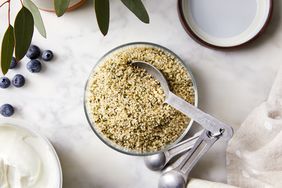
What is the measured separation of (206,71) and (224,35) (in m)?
0.09

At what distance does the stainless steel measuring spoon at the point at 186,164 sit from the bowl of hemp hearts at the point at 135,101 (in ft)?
0.15

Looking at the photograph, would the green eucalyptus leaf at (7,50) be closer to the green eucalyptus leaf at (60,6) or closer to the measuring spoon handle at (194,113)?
the green eucalyptus leaf at (60,6)

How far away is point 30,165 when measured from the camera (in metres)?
1.17

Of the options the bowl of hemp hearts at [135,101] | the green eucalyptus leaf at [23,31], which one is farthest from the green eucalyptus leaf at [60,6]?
the bowl of hemp hearts at [135,101]

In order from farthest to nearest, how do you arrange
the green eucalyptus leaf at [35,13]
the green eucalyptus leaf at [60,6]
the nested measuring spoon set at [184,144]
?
the nested measuring spoon set at [184,144]
the green eucalyptus leaf at [35,13]
the green eucalyptus leaf at [60,6]

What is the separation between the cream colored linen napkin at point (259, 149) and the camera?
1242 millimetres

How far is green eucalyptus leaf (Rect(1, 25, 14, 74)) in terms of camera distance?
1.04m

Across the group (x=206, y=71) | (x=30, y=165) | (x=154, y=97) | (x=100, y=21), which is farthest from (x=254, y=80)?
(x=30, y=165)

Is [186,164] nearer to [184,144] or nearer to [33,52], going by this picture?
[184,144]

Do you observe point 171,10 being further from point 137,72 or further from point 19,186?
point 19,186

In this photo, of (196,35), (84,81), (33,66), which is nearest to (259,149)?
(196,35)

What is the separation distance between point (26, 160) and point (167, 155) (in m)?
0.30

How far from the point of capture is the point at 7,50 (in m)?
1.05

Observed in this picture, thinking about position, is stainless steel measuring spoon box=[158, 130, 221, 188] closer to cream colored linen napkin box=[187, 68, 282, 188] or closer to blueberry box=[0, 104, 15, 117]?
cream colored linen napkin box=[187, 68, 282, 188]
